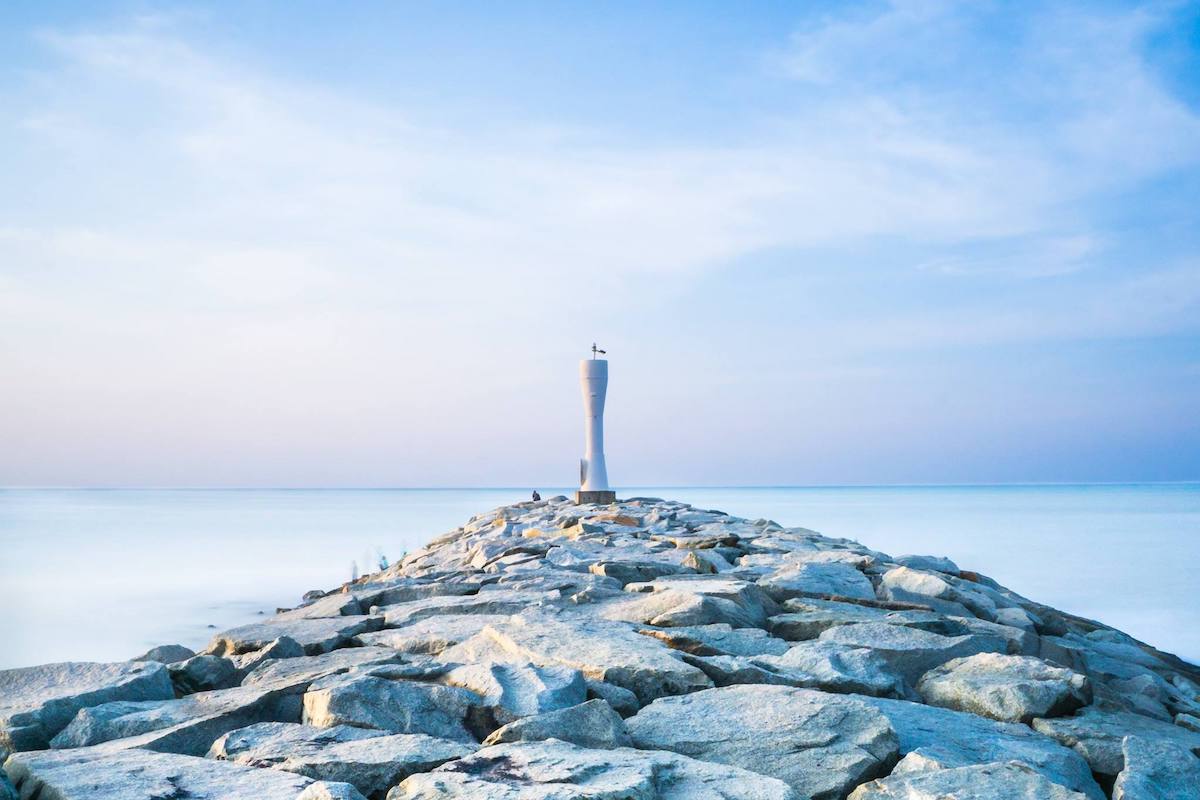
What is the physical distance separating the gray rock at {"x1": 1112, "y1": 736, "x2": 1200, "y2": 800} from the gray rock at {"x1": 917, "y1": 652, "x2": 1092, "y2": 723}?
9.2 inches

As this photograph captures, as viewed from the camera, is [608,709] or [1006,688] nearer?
[608,709]

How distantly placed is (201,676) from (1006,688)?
233cm

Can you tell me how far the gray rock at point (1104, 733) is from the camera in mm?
2447

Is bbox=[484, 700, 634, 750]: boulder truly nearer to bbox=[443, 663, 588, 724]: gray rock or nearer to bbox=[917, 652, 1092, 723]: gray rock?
bbox=[443, 663, 588, 724]: gray rock

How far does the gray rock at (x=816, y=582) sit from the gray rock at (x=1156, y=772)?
157 centimetres

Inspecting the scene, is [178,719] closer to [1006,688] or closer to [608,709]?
[608,709]

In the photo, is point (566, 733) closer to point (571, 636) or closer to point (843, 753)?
point (843, 753)

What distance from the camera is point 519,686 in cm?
243

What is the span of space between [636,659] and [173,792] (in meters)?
1.21

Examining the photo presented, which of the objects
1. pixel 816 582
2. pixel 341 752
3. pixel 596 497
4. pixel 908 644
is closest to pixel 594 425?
pixel 596 497

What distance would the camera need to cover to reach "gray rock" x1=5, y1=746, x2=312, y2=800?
1834mm

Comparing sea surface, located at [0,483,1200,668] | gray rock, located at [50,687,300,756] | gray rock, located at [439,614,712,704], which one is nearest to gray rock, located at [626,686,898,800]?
gray rock, located at [439,614,712,704]

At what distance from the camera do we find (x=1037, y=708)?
2.64 meters

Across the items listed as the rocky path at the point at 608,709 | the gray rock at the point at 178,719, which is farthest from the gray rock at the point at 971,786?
the gray rock at the point at 178,719
